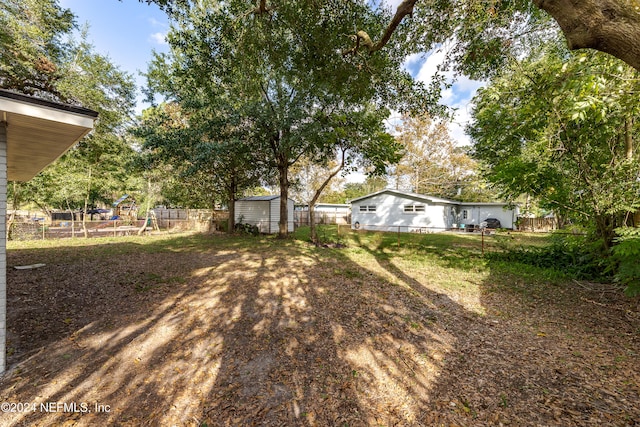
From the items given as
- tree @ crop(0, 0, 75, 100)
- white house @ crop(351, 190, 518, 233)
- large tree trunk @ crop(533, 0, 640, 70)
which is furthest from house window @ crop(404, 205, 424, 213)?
tree @ crop(0, 0, 75, 100)

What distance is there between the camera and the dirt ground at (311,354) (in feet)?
7.84

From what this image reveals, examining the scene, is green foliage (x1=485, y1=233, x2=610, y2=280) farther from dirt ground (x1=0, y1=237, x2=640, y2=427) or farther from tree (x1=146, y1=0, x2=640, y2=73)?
tree (x1=146, y1=0, x2=640, y2=73)

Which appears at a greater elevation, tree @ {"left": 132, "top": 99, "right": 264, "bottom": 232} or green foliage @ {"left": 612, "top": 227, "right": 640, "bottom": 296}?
tree @ {"left": 132, "top": 99, "right": 264, "bottom": 232}

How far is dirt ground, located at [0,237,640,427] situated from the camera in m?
2.39

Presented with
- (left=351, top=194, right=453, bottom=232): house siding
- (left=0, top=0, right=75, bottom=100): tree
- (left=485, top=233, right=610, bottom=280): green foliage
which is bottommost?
(left=485, top=233, right=610, bottom=280): green foliage

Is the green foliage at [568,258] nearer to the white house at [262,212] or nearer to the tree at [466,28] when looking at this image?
the tree at [466,28]

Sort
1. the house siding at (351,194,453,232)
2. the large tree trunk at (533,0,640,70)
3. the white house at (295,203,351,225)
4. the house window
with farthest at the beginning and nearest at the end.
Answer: the white house at (295,203,351,225), the house window, the house siding at (351,194,453,232), the large tree trunk at (533,0,640,70)

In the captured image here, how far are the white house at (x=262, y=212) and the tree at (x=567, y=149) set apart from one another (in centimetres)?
1230

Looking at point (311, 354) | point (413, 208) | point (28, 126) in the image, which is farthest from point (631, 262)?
point (413, 208)

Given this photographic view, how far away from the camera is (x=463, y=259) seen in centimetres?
916

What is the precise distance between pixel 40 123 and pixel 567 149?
30.8ft

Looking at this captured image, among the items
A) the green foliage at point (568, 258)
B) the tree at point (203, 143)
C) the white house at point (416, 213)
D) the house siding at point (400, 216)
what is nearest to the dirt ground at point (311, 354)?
the green foliage at point (568, 258)

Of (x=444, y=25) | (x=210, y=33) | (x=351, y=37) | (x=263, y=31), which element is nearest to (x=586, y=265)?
(x=444, y=25)

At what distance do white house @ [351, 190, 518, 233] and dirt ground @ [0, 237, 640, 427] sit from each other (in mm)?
13308
